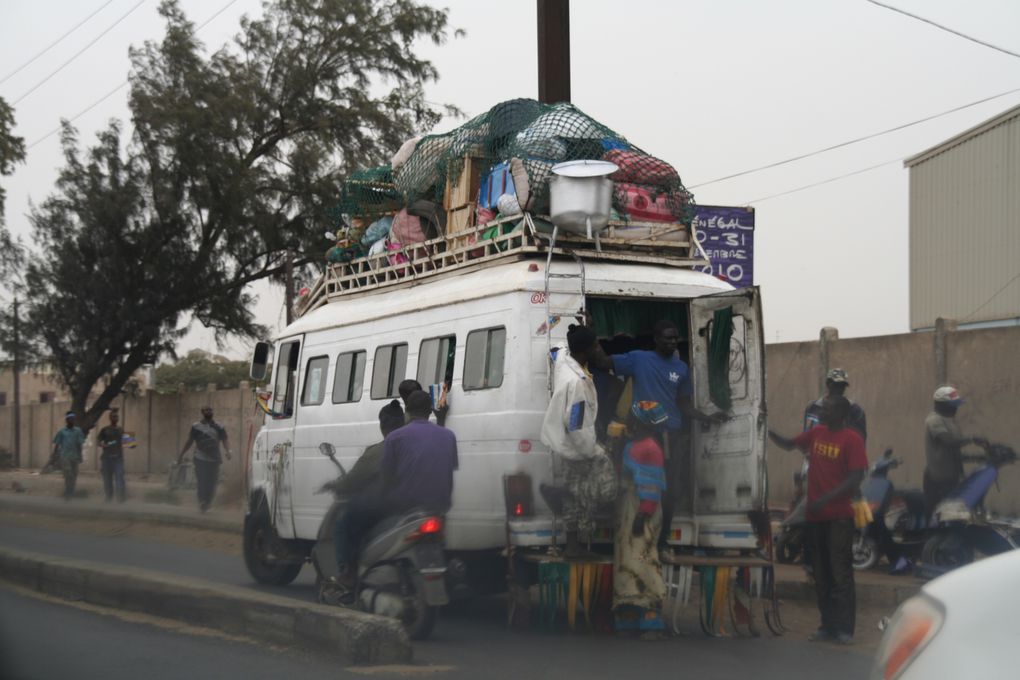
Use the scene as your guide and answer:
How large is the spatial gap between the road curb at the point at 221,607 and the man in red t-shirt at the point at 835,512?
2.92m

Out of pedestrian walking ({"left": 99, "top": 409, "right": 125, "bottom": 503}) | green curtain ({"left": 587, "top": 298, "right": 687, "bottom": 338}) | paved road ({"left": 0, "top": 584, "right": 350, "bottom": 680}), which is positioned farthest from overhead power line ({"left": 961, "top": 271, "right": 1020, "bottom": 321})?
paved road ({"left": 0, "top": 584, "right": 350, "bottom": 680})

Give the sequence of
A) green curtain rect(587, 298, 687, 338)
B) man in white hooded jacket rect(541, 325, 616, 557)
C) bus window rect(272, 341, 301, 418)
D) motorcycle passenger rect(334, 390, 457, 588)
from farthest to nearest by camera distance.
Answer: bus window rect(272, 341, 301, 418)
green curtain rect(587, 298, 687, 338)
motorcycle passenger rect(334, 390, 457, 588)
man in white hooded jacket rect(541, 325, 616, 557)

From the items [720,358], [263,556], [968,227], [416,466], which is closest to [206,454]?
[263,556]

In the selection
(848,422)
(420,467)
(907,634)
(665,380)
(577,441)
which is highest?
(665,380)

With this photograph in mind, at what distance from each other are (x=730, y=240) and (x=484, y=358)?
16.4ft

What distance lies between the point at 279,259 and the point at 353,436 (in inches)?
836

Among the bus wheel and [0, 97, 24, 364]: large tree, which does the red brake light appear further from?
[0, 97, 24, 364]: large tree

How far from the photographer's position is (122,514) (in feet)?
65.7

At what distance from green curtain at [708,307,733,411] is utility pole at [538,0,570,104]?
5.45 metres

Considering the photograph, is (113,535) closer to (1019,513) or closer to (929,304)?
(1019,513)

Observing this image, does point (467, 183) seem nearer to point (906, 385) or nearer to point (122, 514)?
point (906, 385)

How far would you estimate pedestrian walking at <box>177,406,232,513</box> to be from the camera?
63.0 feet

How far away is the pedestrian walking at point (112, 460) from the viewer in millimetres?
21875

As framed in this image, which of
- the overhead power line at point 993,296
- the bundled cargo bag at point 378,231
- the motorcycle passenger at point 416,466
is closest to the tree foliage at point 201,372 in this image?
the overhead power line at point 993,296
